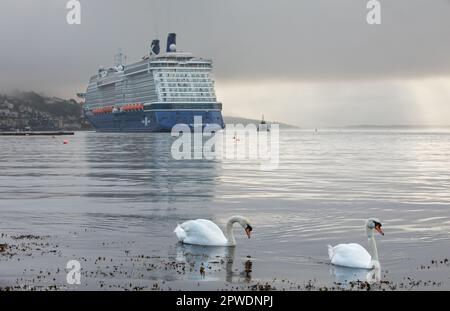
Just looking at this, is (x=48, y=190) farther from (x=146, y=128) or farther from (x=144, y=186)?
(x=146, y=128)

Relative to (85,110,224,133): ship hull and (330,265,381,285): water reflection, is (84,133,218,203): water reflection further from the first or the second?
(85,110,224,133): ship hull

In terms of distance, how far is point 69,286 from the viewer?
41.2 feet

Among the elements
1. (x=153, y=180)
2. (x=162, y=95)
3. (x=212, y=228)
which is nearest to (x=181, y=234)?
(x=212, y=228)

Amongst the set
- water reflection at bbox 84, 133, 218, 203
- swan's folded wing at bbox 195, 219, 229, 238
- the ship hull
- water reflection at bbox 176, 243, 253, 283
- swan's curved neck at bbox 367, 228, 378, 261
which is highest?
the ship hull

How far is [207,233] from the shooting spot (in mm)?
17297

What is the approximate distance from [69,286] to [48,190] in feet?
60.8

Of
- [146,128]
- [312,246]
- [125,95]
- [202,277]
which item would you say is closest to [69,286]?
[202,277]

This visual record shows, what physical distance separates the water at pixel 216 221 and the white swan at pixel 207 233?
31cm

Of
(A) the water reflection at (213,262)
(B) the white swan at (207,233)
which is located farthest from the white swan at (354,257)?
(B) the white swan at (207,233)

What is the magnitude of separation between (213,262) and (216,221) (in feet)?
20.7

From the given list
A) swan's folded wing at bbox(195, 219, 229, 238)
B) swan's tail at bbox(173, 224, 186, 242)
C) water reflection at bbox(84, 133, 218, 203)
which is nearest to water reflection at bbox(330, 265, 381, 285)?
swan's folded wing at bbox(195, 219, 229, 238)

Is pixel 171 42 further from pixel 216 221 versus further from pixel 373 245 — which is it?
pixel 373 245

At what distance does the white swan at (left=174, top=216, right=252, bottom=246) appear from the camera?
667 inches

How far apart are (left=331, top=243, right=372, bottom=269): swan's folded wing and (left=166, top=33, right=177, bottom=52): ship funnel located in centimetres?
15446
